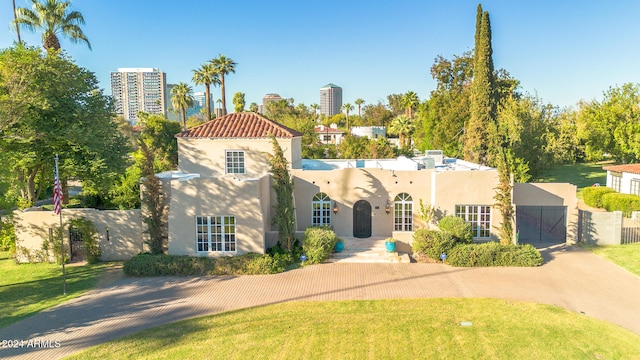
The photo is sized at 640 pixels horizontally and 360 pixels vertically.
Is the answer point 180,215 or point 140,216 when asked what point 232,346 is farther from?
point 140,216

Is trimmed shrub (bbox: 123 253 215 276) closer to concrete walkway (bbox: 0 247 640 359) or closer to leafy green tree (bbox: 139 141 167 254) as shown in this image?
concrete walkway (bbox: 0 247 640 359)

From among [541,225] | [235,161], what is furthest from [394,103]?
[235,161]

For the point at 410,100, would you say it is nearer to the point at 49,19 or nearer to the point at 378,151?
the point at 378,151

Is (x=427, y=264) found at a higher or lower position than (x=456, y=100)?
lower

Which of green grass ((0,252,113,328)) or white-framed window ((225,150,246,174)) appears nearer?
green grass ((0,252,113,328))

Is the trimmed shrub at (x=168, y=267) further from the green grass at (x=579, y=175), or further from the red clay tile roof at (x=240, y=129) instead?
the green grass at (x=579, y=175)

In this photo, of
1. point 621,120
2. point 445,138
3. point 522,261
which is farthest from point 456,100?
point 522,261

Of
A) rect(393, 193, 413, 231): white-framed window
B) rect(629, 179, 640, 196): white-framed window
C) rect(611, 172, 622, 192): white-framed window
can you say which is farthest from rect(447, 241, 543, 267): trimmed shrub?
rect(611, 172, 622, 192): white-framed window
